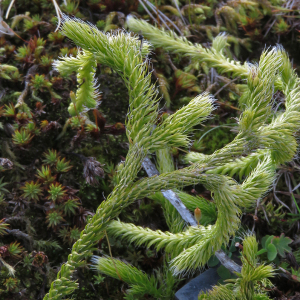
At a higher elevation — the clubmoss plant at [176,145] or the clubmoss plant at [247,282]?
the clubmoss plant at [176,145]

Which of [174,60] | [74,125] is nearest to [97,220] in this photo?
[74,125]

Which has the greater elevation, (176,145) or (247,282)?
(176,145)

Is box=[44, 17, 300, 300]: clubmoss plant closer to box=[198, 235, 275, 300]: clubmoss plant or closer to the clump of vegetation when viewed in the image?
the clump of vegetation

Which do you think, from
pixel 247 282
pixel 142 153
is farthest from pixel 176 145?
pixel 247 282

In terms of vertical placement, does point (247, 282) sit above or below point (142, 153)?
below

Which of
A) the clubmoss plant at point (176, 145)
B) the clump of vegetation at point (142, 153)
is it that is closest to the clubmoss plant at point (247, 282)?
the clump of vegetation at point (142, 153)

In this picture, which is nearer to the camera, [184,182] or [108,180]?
[184,182]

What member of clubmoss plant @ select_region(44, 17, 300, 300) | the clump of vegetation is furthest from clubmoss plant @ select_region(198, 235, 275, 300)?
clubmoss plant @ select_region(44, 17, 300, 300)

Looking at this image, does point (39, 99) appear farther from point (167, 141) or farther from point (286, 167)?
point (286, 167)

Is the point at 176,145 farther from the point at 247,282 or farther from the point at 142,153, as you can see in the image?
the point at 247,282

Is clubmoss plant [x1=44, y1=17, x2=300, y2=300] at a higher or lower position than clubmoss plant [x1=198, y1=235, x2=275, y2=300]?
higher

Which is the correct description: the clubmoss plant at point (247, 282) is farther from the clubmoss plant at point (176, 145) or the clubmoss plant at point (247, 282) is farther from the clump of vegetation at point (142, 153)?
the clubmoss plant at point (176, 145)
